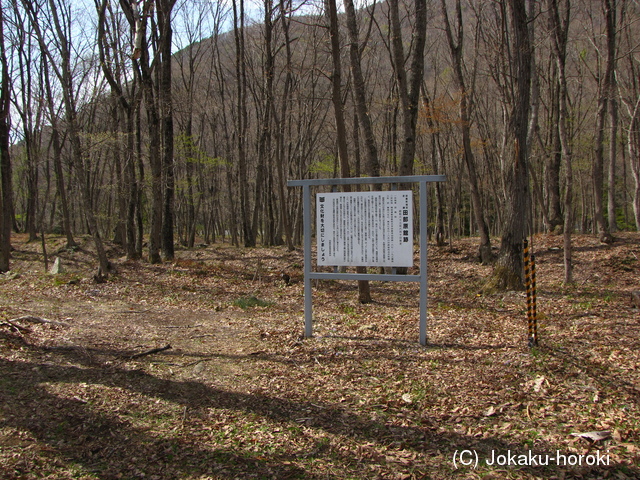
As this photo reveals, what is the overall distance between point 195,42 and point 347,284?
19.7 metres

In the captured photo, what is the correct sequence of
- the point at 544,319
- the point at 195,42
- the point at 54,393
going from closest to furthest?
the point at 54,393
the point at 544,319
the point at 195,42

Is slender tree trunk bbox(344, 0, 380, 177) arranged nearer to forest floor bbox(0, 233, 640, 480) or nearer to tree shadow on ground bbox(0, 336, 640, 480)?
forest floor bbox(0, 233, 640, 480)

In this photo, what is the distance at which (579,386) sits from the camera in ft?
14.4

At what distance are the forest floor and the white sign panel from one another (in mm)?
1199

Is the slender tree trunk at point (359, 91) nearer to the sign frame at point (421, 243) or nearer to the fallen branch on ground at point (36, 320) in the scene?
the sign frame at point (421, 243)

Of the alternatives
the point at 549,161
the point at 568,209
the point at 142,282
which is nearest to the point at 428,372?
the point at 568,209

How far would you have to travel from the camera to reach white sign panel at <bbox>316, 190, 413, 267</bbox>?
18.6 ft

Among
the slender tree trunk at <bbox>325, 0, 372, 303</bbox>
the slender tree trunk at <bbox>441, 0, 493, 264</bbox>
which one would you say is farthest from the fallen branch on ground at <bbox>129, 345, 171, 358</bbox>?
the slender tree trunk at <bbox>441, 0, 493, 264</bbox>

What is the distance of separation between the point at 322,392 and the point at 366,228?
2231 millimetres

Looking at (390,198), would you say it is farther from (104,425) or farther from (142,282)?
(142,282)

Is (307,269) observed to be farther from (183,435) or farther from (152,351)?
(183,435)

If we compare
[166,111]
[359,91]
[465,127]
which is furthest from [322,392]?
[166,111]

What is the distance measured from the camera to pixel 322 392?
4559 mm

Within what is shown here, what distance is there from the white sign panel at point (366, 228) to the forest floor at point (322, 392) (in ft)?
3.93
